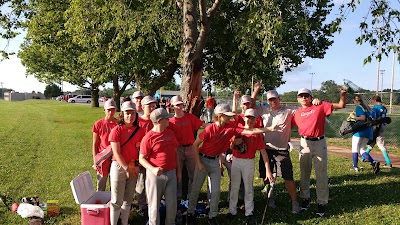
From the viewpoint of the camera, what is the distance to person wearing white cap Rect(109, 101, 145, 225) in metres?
4.89

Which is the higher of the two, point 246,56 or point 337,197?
point 246,56

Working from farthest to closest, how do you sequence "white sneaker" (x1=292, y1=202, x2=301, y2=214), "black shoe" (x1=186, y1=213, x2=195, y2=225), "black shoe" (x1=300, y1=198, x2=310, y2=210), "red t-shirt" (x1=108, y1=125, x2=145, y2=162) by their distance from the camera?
"black shoe" (x1=300, y1=198, x2=310, y2=210), "white sneaker" (x1=292, y1=202, x2=301, y2=214), "black shoe" (x1=186, y1=213, x2=195, y2=225), "red t-shirt" (x1=108, y1=125, x2=145, y2=162)

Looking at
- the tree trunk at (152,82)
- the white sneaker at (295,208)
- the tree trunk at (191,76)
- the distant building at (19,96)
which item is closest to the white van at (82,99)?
the distant building at (19,96)

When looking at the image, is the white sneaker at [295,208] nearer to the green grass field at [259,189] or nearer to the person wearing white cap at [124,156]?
the green grass field at [259,189]

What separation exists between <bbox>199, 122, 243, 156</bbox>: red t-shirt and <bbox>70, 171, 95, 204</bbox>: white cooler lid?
5.81 ft

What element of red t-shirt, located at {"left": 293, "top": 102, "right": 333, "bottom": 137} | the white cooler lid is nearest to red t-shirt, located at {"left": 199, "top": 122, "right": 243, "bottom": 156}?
red t-shirt, located at {"left": 293, "top": 102, "right": 333, "bottom": 137}

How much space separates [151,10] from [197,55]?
20.5 feet

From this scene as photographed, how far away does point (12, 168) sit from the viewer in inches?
395

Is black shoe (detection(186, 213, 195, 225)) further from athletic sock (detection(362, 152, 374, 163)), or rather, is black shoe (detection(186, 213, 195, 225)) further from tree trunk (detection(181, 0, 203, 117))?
athletic sock (detection(362, 152, 374, 163))

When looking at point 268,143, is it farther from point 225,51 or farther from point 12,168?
point 225,51

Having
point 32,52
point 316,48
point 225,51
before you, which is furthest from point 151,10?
point 32,52

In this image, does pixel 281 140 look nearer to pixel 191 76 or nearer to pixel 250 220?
pixel 250 220

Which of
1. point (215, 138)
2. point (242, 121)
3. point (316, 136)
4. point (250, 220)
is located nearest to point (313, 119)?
point (316, 136)

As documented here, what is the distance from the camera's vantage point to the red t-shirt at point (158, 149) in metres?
4.82
